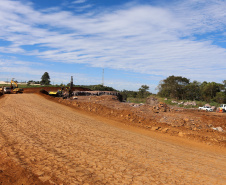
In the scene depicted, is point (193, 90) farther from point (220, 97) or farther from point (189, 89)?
point (220, 97)

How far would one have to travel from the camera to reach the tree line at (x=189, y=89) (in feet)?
172

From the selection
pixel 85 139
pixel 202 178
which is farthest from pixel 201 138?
pixel 85 139

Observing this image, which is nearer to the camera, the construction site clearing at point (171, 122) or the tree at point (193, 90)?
the construction site clearing at point (171, 122)

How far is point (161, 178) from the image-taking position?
6062mm

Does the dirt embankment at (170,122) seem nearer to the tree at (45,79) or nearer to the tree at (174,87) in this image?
the tree at (174,87)

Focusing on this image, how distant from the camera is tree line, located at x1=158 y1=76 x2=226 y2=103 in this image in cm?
5234

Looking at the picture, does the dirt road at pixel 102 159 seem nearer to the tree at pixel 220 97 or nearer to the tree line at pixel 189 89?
the tree at pixel 220 97

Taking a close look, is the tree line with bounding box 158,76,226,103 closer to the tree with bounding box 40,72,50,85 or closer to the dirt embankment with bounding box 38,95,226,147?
the dirt embankment with bounding box 38,95,226,147

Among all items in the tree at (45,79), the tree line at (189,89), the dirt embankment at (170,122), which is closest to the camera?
the dirt embankment at (170,122)

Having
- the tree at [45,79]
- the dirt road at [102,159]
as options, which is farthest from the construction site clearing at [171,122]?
the tree at [45,79]

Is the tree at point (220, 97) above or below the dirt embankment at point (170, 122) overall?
above

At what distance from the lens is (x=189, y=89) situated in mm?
53844

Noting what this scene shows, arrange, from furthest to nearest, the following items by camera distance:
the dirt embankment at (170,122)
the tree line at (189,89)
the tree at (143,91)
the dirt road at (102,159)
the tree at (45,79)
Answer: the tree at (45,79) < the tree at (143,91) < the tree line at (189,89) < the dirt embankment at (170,122) < the dirt road at (102,159)

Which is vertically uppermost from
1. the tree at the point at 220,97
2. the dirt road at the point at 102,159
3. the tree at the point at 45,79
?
the tree at the point at 45,79
